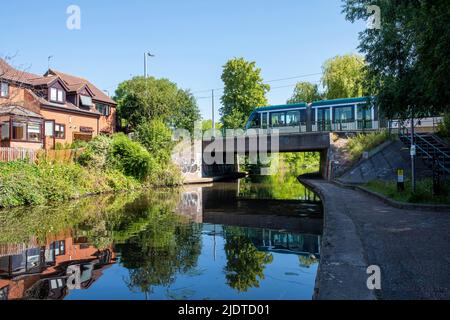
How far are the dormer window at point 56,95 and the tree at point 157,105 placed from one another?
25.6ft

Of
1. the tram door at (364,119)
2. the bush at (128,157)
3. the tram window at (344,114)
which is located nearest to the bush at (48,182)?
the bush at (128,157)

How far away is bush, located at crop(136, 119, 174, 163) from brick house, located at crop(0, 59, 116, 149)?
23.4 feet

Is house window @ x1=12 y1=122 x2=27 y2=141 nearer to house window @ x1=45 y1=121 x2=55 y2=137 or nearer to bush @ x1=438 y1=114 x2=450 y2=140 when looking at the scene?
house window @ x1=45 y1=121 x2=55 y2=137

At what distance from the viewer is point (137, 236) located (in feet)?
35.5

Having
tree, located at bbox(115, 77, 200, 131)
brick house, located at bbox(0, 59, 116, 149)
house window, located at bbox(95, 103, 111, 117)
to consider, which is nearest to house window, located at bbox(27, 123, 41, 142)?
brick house, located at bbox(0, 59, 116, 149)

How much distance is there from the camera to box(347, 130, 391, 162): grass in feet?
A: 89.6

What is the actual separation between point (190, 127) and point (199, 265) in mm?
37576

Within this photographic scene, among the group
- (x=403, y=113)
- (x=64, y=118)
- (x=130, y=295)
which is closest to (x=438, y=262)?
(x=130, y=295)

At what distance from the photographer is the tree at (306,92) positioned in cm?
5308

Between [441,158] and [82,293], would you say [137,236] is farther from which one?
[441,158]

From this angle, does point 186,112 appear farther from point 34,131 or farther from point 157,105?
point 34,131

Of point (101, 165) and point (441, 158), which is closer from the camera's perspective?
point (441, 158)

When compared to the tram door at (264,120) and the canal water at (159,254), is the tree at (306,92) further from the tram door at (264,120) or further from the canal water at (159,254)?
the canal water at (159,254)

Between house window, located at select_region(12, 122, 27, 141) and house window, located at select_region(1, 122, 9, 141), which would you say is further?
house window, located at select_region(12, 122, 27, 141)
